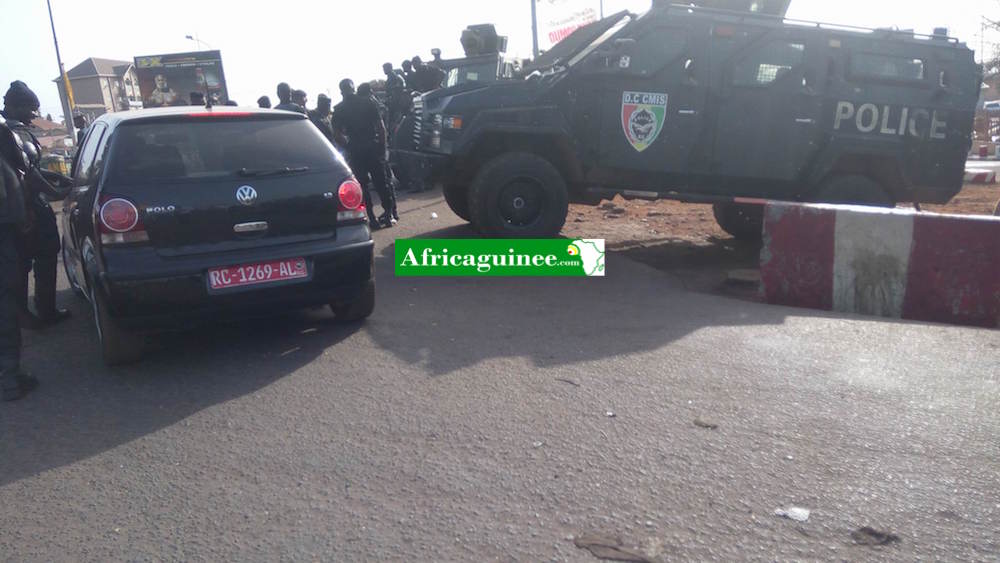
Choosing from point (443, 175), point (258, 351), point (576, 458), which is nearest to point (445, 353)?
point (258, 351)

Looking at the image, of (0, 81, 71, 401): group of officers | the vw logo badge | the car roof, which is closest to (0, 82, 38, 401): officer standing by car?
(0, 81, 71, 401): group of officers

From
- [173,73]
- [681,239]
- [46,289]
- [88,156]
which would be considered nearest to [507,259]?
[681,239]

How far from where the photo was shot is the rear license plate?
451 centimetres

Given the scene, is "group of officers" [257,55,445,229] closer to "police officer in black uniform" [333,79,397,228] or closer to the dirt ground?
"police officer in black uniform" [333,79,397,228]

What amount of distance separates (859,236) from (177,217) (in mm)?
5080

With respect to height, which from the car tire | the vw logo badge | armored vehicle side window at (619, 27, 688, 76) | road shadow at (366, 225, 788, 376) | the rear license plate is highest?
armored vehicle side window at (619, 27, 688, 76)

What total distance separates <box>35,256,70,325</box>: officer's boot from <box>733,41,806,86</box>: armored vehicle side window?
21.7 ft

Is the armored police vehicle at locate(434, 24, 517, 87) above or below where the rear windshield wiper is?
above

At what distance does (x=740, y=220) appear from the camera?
9281 mm

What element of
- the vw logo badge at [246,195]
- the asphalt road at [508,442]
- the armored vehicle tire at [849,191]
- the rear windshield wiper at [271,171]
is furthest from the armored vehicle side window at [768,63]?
the vw logo badge at [246,195]

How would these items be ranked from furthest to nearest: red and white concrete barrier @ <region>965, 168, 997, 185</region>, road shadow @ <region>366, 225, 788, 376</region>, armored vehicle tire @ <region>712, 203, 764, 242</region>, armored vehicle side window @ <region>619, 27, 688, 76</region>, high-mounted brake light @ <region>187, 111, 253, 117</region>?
red and white concrete barrier @ <region>965, 168, 997, 185</region>, armored vehicle tire @ <region>712, 203, 764, 242</region>, armored vehicle side window @ <region>619, 27, 688, 76</region>, road shadow @ <region>366, 225, 788, 376</region>, high-mounted brake light @ <region>187, 111, 253, 117</region>

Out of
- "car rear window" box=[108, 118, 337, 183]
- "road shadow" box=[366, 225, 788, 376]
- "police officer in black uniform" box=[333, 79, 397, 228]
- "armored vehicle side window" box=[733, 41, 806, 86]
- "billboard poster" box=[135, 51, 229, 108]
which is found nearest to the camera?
"car rear window" box=[108, 118, 337, 183]

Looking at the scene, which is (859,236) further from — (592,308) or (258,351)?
(258,351)

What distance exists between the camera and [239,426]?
12.5 feet
